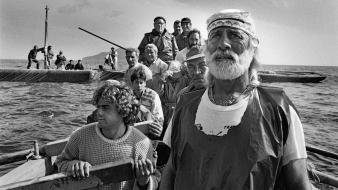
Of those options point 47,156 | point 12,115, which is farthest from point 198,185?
point 12,115

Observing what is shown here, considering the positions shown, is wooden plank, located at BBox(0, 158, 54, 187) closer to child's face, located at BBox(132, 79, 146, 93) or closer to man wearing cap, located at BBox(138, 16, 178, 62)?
child's face, located at BBox(132, 79, 146, 93)

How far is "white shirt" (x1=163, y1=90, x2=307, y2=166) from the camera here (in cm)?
179

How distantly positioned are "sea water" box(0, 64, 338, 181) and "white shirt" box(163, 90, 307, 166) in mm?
8403

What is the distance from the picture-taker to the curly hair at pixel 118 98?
3055mm

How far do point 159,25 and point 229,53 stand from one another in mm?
7005

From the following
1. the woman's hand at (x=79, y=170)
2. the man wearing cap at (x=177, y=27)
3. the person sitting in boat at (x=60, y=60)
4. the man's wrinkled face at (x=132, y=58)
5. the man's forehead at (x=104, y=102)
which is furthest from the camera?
the person sitting in boat at (x=60, y=60)

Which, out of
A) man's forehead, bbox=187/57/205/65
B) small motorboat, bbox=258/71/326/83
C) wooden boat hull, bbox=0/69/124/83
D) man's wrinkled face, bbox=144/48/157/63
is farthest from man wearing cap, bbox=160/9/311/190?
small motorboat, bbox=258/71/326/83

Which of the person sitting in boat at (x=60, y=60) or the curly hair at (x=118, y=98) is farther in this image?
the person sitting in boat at (x=60, y=60)

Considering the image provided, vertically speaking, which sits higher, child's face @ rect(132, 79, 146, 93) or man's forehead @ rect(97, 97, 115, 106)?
child's face @ rect(132, 79, 146, 93)

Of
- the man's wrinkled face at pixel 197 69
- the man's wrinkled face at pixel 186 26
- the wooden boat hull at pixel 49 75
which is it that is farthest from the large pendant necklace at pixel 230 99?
the wooden boat hull at pixel 49 75

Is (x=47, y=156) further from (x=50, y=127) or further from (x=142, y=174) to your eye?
(x=50, y=127)

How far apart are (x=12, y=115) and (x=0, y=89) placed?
1185 cm

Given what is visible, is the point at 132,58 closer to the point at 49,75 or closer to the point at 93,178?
the point at 93,178

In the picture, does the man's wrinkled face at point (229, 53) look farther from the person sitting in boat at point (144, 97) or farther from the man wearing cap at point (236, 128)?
the person sitting in boat at point (144, 97)
